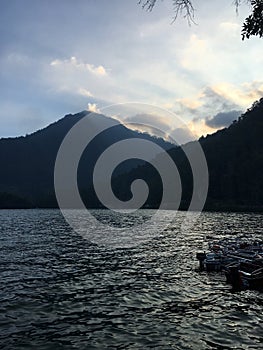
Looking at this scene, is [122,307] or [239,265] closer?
[122,307]

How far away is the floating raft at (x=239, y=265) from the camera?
28438 mm

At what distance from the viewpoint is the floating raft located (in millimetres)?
28438

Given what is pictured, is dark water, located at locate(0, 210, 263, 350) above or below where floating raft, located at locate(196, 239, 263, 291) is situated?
below

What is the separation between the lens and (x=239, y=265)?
32.8 meters

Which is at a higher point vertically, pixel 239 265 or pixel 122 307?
pixel 239 265

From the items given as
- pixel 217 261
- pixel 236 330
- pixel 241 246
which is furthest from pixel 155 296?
pixel 241 246

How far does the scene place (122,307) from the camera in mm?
23094

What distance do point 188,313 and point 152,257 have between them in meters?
21.8

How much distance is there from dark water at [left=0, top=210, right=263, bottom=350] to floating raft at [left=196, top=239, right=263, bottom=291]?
1174 millimetres

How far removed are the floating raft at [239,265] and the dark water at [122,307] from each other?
46.2 inches

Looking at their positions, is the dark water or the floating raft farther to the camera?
the floating raft

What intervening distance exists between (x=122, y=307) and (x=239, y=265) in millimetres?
14616

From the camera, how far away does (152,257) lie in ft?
143

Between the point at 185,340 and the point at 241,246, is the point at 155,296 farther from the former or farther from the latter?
the point at 241,246
